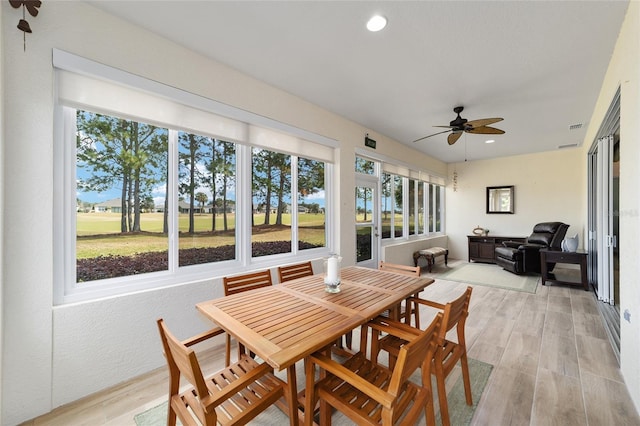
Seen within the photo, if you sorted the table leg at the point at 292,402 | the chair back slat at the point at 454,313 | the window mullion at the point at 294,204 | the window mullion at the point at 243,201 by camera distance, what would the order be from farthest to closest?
the window mullion at the point at 294,204 < the window mullion at the point at 243,201 < the chair back slat at the point at 454,313 < the table leg at the point at 292,402

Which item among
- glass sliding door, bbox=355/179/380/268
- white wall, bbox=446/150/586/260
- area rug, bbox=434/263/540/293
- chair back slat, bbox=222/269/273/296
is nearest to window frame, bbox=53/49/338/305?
chair back slat, bbox=222/269/273/296

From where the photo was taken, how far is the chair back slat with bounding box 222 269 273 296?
6.84 ft

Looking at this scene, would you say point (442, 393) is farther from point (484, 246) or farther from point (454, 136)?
point (484, 246)

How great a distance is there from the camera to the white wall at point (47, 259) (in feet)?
→ 5.30

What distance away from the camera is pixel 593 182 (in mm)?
4051

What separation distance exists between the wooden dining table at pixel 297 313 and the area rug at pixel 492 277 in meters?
3.38

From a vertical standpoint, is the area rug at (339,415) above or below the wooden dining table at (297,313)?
below

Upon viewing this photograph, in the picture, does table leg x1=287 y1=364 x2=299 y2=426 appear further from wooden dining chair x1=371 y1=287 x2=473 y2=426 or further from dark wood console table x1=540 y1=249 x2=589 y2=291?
dark wood console table x1=540 y1=249 x2=589 y2=291

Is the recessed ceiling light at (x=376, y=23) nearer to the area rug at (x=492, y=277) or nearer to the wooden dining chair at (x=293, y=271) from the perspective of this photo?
the wooden dining chair at (x=293, y=271)

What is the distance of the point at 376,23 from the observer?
203cm

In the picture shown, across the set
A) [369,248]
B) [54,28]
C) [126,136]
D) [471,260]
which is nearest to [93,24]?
[54,28]

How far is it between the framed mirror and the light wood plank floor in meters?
3.97

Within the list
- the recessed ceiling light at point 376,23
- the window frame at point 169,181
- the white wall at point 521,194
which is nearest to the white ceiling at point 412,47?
the recessed ceiling light at point 376,23

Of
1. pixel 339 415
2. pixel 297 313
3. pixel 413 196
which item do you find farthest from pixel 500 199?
pixel 297 313
